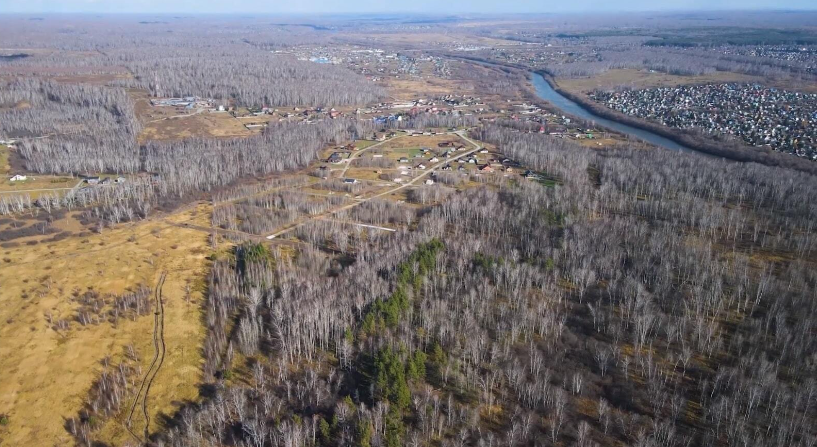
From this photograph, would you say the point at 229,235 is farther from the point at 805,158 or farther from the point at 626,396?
the point at 805,158

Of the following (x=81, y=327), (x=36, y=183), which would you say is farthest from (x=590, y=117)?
(x=81, y=327)

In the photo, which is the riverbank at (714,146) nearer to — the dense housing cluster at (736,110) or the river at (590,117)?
the river at (590,117)

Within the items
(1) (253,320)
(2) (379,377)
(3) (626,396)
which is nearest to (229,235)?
(1) (253,320)

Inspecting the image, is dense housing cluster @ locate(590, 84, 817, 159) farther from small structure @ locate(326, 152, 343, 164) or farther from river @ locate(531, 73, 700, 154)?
small structure @ locate(326, 152, 343, 164)

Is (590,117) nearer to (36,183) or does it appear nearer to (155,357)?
(36,183)

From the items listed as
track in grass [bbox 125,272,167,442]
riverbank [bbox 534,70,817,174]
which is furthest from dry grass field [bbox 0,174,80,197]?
riverbank [bbox 534,70,817,174]

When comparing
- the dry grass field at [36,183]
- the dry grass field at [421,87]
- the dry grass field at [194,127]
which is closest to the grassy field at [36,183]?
the dry grass field at [36,183]
